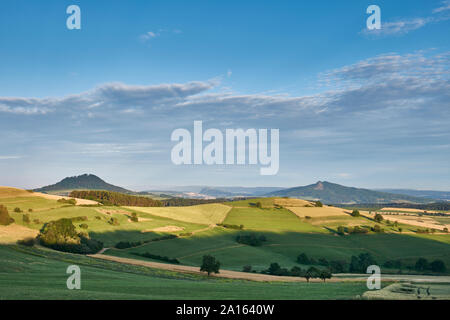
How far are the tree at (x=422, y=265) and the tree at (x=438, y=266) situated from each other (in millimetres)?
1191

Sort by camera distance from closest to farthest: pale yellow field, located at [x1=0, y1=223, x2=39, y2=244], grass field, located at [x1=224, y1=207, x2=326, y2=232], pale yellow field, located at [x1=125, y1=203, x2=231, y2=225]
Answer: pale yellow field, located at [x1=0, y1=223, x2=39, y2=244], grass field, located at [x1=224, y1=207, x2=326, y2=232], pale yellow field, located at [x1=125, y1=203, x2=231, y2=225]

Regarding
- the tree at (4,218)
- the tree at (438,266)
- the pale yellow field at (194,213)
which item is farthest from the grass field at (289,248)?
the tree at (4,218)

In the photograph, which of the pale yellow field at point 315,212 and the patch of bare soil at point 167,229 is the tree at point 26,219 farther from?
the pale yellow field at point 315,212

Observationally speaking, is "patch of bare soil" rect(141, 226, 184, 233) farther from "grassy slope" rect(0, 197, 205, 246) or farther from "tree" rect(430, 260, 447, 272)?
"tree" rect(430, 260, 447, 272)

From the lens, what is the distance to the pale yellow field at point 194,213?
14750 cm

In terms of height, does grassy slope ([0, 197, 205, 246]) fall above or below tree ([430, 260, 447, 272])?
above

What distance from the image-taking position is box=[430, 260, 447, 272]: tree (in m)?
99.4

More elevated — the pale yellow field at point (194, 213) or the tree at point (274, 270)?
the pale yellow field at point (194, 213)

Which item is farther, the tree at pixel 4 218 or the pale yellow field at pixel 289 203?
the pale yellow field at pixel 289 203

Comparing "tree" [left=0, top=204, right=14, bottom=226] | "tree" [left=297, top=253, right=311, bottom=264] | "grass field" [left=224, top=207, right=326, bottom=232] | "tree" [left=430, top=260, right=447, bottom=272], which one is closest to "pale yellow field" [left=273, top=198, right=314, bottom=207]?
"grass field" [left=224, top=207, right=326, bottom=232]

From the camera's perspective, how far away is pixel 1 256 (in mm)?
52688

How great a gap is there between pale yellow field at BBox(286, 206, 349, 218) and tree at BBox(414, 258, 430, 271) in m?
57.6

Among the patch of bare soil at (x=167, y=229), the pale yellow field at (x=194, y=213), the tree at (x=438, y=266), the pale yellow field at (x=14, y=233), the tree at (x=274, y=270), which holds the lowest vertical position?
the tree at (x=438, y=266)
